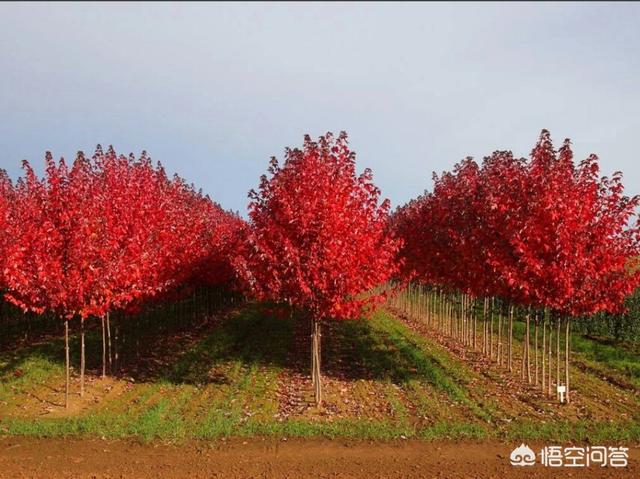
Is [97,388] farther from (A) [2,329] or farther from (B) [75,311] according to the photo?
(A) [2,329]

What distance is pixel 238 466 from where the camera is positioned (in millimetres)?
10352

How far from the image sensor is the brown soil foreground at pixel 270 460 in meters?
10.1

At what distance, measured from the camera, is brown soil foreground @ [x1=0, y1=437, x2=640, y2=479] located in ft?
33.1

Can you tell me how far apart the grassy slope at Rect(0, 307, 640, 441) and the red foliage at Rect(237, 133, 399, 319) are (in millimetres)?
2899

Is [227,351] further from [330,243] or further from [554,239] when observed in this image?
[554,239]

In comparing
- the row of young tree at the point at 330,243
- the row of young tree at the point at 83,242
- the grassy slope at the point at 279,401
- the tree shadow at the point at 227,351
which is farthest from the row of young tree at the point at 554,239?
the row of young tree at the point at 83,242

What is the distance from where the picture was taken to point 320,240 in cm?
1377

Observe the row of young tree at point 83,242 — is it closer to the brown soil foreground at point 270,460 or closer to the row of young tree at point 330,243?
the row of young tree at point 330,243

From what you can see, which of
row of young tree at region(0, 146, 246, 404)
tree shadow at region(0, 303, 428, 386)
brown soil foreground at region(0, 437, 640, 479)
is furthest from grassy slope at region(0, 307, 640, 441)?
row of young tree at region(0, 146, 246, 404)

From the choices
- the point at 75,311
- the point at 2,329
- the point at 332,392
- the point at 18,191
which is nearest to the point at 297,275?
the point at 332,392

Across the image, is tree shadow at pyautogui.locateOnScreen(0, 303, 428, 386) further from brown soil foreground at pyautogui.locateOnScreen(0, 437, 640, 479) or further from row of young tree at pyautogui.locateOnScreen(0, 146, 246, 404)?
brown soil foreground at pyautogui.locateOnScreen(0, 437, 640, 479)

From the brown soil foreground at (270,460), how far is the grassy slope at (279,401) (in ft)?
1.88

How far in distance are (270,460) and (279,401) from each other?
451 cm

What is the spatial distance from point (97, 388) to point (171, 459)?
7.04m
